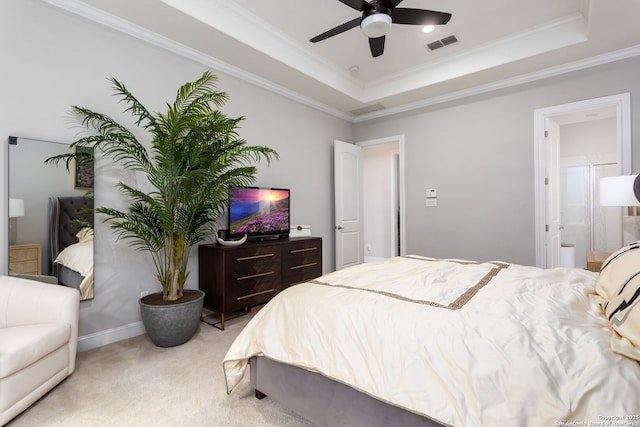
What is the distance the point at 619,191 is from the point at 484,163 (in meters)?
1.51

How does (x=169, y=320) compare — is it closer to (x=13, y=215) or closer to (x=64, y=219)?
(x=64, y=219)

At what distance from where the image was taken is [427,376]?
1151 millimetres

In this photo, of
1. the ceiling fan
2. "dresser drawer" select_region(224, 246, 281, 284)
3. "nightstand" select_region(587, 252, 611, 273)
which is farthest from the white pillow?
"dresser drawer" select_region(224, 246, 281, 284)

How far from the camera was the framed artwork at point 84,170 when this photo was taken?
2.48 metres

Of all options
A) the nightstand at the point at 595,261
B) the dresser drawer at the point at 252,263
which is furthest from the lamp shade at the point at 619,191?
the dresser drawer at the point at 252,263

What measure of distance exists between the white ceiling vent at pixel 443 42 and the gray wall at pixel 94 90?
7.07 feet

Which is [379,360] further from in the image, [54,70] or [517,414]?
[54,70]

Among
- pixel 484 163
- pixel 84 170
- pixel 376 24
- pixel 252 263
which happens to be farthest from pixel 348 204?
pixel 84 170

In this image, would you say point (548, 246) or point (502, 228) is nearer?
point (548, 246)

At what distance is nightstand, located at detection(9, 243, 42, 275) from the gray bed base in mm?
1826

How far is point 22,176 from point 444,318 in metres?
2.89

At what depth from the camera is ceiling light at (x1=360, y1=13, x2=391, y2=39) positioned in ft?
7.47

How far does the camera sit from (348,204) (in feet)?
16.3

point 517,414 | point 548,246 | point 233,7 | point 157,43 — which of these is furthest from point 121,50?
point 548,246
